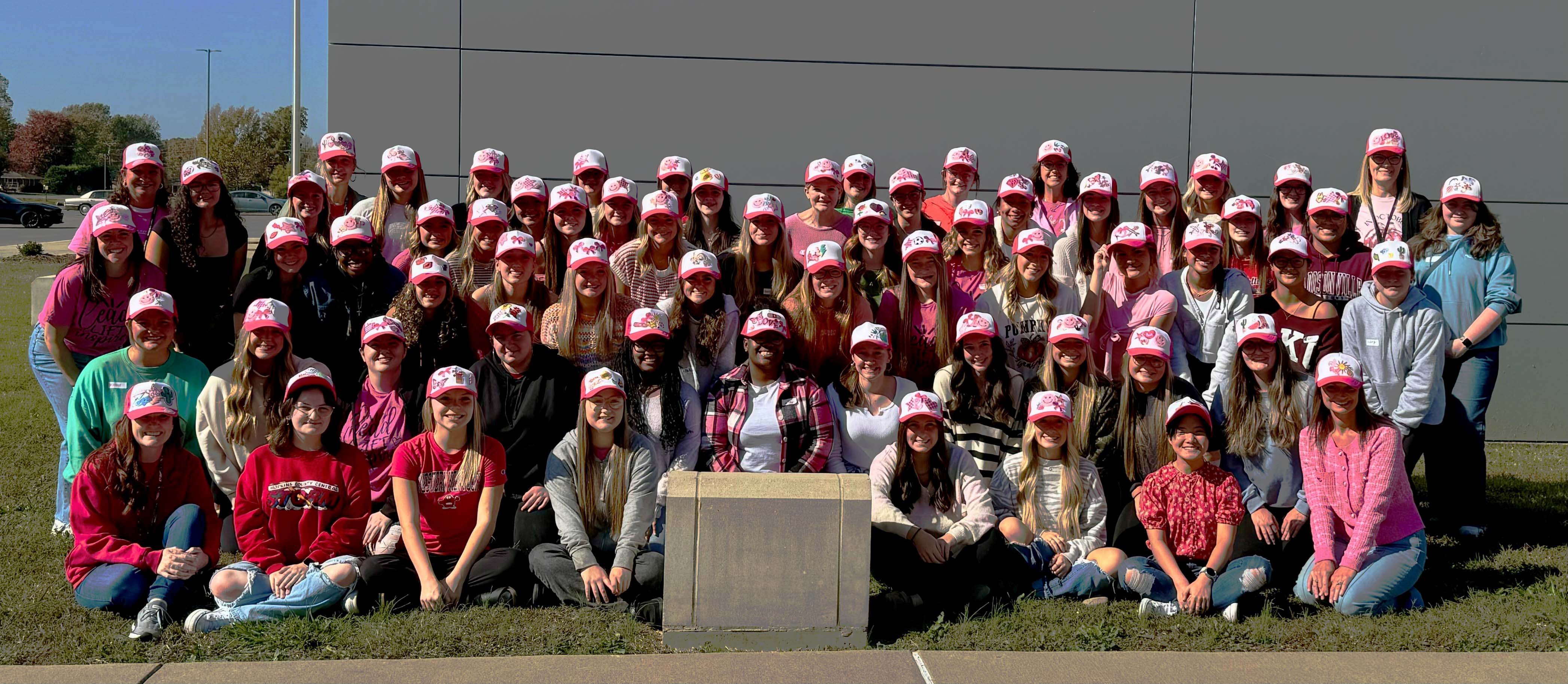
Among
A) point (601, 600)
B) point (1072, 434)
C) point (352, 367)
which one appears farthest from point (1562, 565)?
point (352, 367)

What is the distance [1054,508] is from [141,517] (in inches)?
161

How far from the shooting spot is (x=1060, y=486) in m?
5.88

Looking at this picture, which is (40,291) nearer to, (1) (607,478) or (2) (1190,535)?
(1) (607,478)

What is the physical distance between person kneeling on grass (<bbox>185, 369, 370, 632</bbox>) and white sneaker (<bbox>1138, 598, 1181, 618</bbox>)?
11.2 ft

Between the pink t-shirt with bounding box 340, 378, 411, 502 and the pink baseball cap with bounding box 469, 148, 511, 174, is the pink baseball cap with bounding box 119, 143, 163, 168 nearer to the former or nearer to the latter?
the pink baseball cap with bounding box 469, 148, 511, 174

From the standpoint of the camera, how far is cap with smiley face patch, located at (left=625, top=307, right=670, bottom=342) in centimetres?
602

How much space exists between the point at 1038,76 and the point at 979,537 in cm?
545

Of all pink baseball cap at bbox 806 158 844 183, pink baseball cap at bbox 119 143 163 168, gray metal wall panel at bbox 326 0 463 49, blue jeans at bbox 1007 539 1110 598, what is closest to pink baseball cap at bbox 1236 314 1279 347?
blue jeans at bbox 1007 539 1110 598

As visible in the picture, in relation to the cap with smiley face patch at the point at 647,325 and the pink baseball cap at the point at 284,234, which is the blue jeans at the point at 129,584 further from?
the cap with smiley face patch at the point at 647,325

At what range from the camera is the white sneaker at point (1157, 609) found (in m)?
5.47

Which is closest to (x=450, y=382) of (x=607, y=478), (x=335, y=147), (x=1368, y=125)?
(x=607, y=478)

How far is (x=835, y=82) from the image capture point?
32.7 ft

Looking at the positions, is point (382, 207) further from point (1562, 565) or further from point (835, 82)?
point (1562, 565)

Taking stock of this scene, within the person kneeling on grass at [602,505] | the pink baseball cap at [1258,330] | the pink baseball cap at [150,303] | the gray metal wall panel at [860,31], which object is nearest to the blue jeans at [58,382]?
the pink baseball cap at [150,303]
